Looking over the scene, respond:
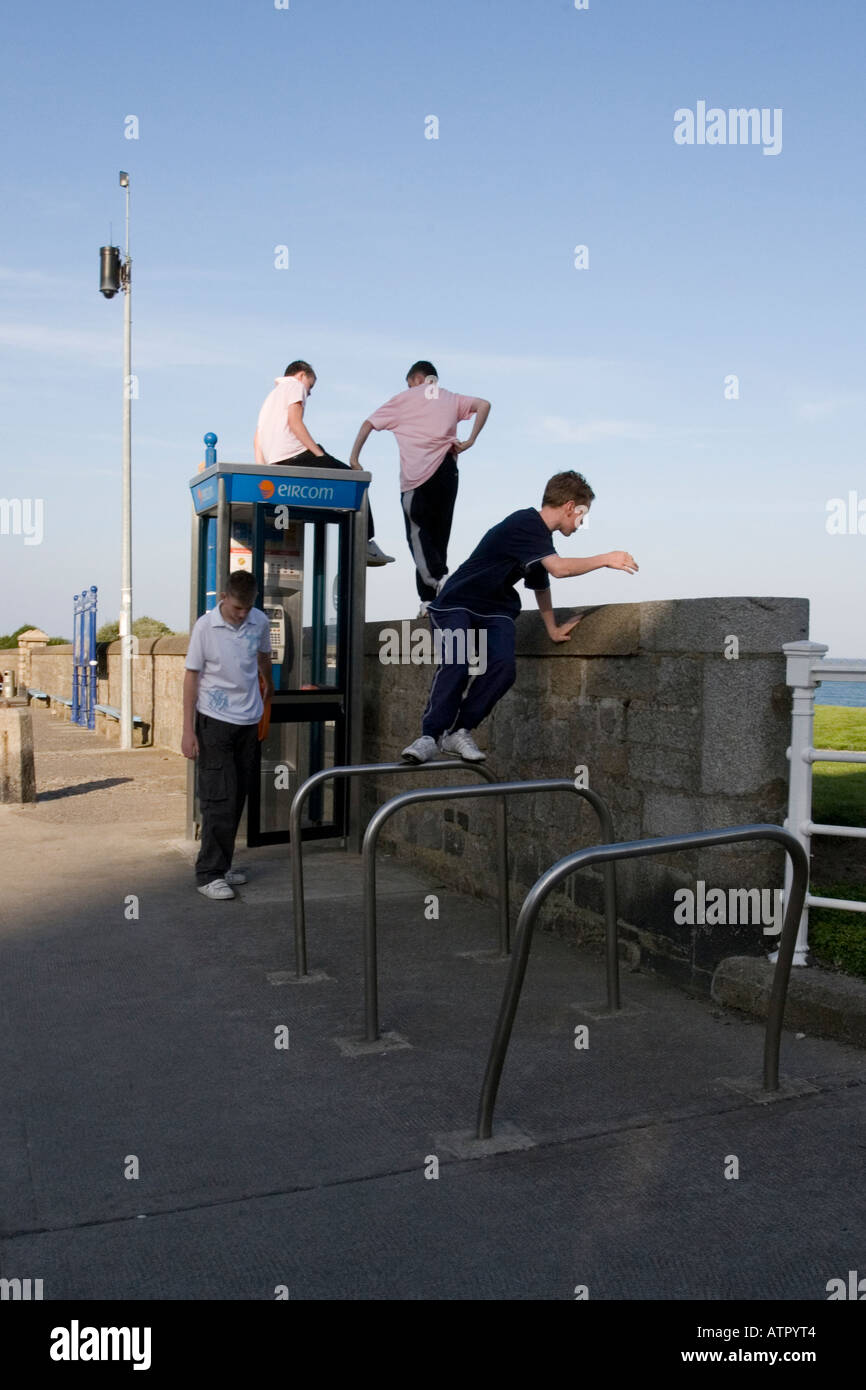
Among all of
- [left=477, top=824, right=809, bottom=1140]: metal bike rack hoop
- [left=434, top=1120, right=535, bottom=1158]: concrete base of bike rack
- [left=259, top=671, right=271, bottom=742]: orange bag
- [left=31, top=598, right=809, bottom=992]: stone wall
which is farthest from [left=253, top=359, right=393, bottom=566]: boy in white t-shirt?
[left=434, top=1120, right=535, bottom=1158]: concrete base of bike rack

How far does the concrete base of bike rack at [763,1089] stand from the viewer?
3789mm

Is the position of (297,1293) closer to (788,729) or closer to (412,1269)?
(412,1269)

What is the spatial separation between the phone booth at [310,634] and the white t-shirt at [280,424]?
0.40 metres

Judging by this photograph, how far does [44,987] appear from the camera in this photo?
500 cm

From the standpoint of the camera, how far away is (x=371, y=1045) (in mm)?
4324

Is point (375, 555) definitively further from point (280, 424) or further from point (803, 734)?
point (803, 734)

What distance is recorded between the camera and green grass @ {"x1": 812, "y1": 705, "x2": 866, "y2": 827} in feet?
25.1

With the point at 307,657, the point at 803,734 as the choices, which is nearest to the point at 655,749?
the point at 803,734

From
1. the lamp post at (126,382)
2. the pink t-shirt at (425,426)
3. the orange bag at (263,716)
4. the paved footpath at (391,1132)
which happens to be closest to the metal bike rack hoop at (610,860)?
the paved footpath at (391,1132)

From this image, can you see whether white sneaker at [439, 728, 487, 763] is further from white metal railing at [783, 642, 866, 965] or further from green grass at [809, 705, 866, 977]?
green grass at [809, 705, 866, 977]

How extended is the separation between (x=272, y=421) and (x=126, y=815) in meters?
3.51

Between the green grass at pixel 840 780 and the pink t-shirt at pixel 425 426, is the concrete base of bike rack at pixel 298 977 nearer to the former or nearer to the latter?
the green grass at pixel 840 780

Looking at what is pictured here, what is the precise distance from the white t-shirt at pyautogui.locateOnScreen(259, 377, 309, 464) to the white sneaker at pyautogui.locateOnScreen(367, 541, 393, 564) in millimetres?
753
